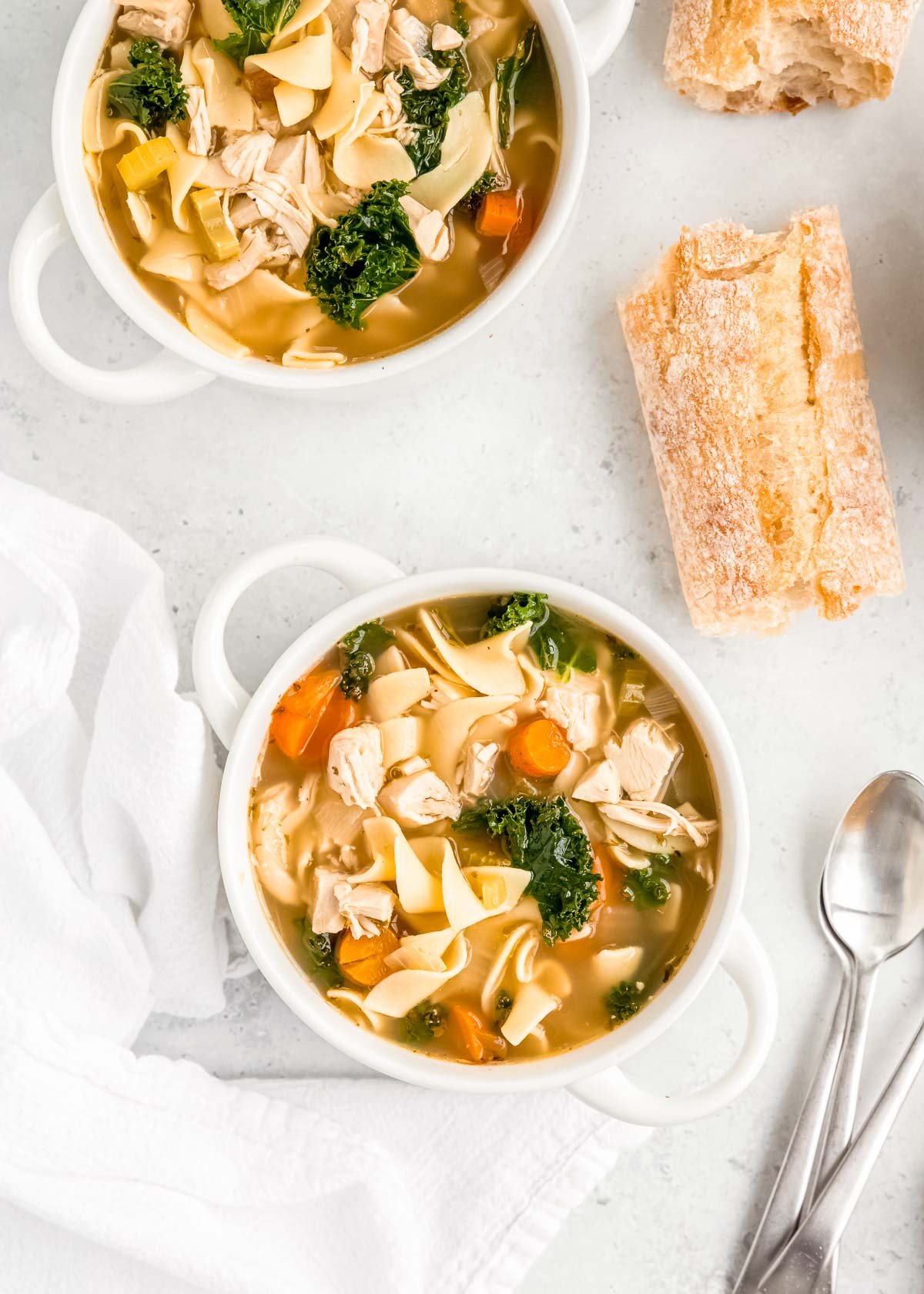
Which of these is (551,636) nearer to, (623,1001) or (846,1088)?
(623,1001)

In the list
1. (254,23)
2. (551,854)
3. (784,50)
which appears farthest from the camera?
(784,50)

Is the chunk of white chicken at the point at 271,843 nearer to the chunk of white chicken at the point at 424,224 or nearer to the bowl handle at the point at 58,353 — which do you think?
the bowl handle at the point at 58,353

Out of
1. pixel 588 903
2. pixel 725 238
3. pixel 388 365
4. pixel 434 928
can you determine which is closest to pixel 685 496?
pixel 725 238

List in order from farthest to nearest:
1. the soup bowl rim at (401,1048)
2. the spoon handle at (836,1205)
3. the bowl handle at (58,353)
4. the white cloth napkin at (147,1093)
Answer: the spoon handle at (836,1205), the white cloth napkin at (147,1093), the soup bowl rim at (401,1048), the bowl handle at (58,353)

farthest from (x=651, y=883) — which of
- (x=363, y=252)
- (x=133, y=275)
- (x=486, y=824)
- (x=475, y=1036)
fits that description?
(x=133, y=275)

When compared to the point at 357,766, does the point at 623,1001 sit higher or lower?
lower

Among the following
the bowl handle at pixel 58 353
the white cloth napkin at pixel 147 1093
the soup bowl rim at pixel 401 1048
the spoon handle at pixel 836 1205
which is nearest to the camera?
the bowl handle at pixel 58 353

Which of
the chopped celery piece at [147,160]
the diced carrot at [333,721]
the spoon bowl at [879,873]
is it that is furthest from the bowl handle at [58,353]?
the spoon bowl at [879,873]

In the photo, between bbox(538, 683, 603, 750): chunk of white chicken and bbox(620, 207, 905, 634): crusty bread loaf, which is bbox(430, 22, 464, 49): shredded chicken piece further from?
bbox(538, 683, 603, 750): chunk of white chicken
